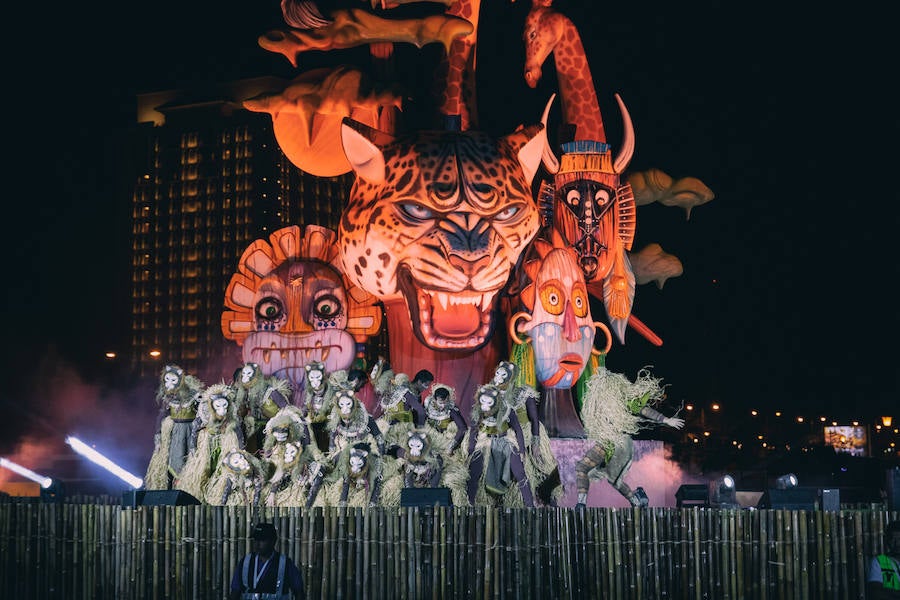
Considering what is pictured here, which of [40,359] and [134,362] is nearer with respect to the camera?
[40,359]

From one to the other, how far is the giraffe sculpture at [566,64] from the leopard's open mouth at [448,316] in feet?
9.90

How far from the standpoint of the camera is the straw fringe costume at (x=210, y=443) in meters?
12.4

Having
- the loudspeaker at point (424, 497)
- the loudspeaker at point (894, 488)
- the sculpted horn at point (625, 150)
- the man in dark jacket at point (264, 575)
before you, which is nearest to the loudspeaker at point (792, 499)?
the loudspeaker at point (894, 488)

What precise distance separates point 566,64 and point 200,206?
1130 inches

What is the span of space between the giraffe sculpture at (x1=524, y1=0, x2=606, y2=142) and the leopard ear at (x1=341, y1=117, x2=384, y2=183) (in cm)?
282

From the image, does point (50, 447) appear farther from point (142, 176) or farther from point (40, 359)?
point (142, 176)

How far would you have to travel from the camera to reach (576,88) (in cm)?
1551

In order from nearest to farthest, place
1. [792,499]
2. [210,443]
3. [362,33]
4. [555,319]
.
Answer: [792,499], [210,443], [555,319], [362,33]

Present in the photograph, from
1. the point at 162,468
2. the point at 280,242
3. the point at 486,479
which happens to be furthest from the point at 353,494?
the point at 280,242

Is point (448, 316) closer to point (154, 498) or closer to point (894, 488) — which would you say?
point (154, 498)

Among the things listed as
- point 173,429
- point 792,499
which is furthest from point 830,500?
point 173,429

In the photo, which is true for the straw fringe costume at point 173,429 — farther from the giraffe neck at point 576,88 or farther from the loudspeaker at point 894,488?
the loudspeaker at point 894,488

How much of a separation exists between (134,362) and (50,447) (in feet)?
60.5

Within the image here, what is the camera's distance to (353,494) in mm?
11859
